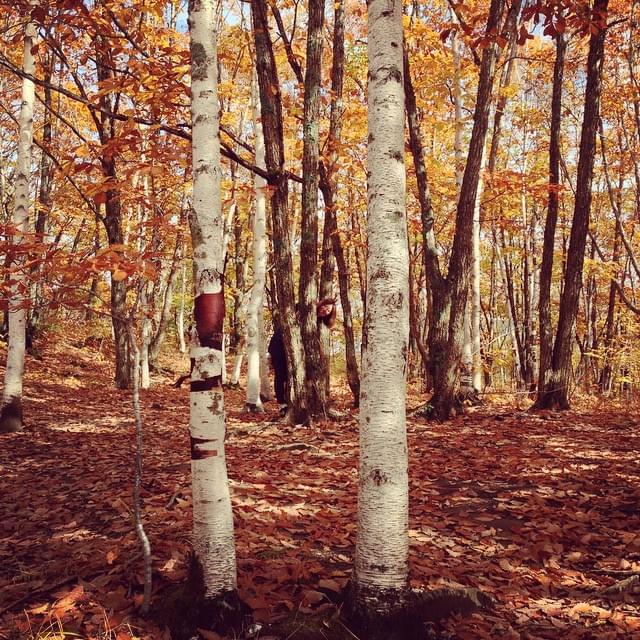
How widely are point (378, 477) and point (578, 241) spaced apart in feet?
26.5

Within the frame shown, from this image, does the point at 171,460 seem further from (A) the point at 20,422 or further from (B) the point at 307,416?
(A) the point at 20,422

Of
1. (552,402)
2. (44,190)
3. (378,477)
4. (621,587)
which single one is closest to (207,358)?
(378,477)

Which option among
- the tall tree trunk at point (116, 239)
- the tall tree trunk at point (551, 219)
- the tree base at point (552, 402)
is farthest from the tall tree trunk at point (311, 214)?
the tall tree trunk at point (116, 239)

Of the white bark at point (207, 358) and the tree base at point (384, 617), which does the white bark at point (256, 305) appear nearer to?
the white bark at point (207, 358)

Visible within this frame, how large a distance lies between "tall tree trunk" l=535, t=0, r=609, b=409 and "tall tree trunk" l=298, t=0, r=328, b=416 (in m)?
4.36

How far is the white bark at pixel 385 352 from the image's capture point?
2.76m

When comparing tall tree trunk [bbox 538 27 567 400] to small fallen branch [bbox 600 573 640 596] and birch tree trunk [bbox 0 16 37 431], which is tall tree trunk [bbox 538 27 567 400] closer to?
small fallen branch [bbox 600 573 640 596]

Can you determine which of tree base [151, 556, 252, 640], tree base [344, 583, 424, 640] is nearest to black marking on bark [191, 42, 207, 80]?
tree base [151, 556, 252, 640]

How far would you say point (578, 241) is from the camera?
9.19 metres

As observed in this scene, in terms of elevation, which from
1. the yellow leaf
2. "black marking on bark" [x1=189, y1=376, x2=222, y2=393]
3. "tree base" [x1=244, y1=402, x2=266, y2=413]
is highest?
the yellow leaf

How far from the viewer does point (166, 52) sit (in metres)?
5.03

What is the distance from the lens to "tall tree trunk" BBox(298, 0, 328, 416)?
827cm

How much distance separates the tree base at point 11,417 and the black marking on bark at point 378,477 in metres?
7.80

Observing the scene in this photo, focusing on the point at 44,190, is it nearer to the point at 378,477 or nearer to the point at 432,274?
the point at 432,274
